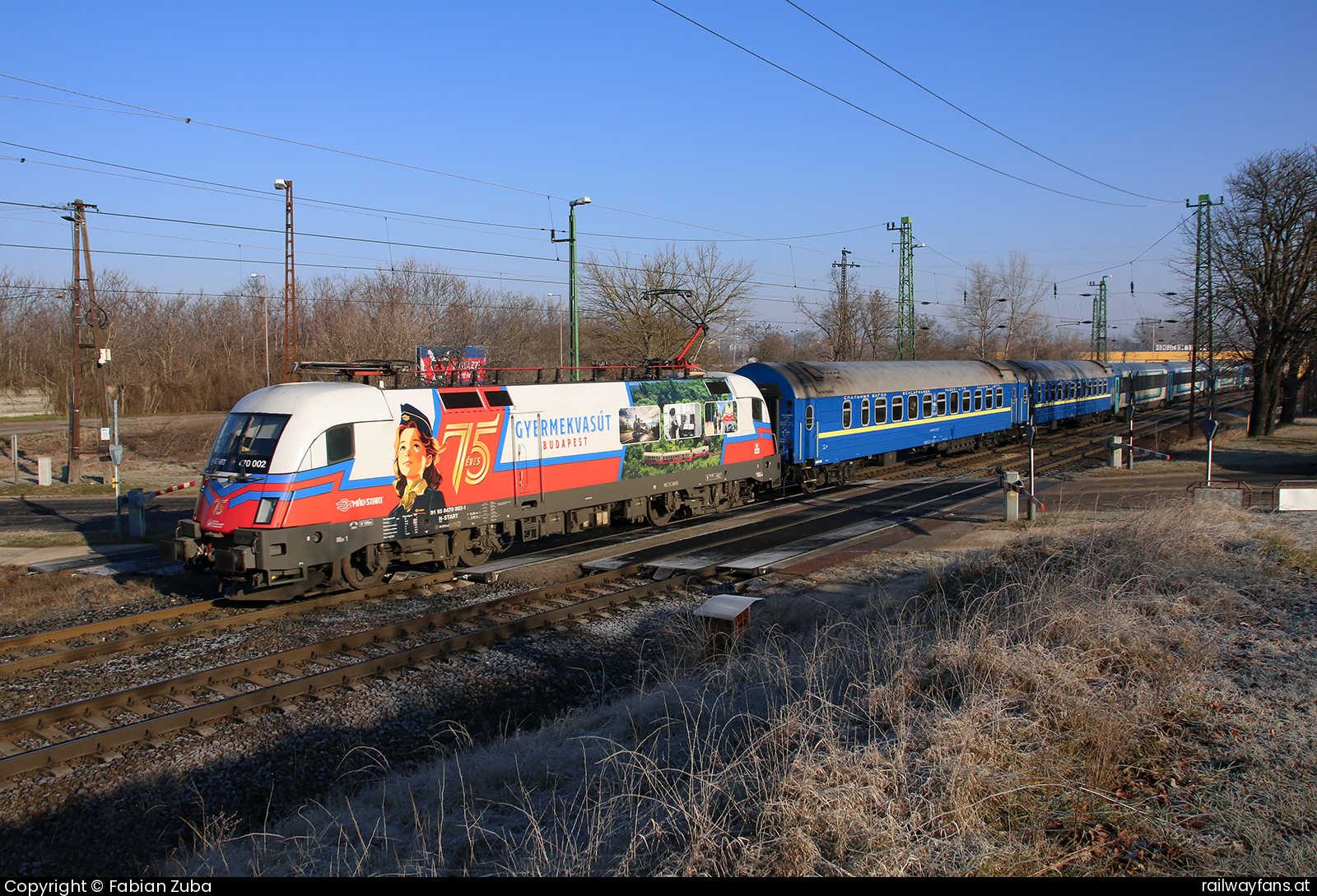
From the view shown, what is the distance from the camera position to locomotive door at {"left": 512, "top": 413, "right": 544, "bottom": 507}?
14.2 meters

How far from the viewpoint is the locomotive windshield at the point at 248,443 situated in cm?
1123

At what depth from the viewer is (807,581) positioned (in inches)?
506

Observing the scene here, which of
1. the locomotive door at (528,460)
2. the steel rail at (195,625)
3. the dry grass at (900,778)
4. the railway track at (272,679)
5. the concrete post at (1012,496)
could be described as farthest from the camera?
the concrete post at (1012,496)

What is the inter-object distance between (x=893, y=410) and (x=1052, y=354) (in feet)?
293

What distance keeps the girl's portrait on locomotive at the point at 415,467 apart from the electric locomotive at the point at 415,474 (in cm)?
2

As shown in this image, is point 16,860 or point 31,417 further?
point 31,417

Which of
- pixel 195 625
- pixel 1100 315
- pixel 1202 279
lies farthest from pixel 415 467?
pixel 1100 315

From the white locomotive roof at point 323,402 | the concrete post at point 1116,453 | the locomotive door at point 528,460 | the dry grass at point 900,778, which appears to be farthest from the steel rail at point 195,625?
the concrete post at point 1116,453

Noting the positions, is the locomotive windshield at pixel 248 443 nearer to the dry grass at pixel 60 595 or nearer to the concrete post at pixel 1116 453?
the dry grass at pixel 60 595

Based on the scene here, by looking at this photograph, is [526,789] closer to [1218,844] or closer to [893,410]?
[1218,844]

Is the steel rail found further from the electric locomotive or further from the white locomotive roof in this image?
the white locomotive roof

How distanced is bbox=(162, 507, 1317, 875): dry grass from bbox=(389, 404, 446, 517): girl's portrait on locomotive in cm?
608

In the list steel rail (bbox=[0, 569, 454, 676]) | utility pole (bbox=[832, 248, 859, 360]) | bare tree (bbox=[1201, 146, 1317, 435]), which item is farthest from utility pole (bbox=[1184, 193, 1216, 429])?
steel rail (bbox=[0, 569, 454, 676])
